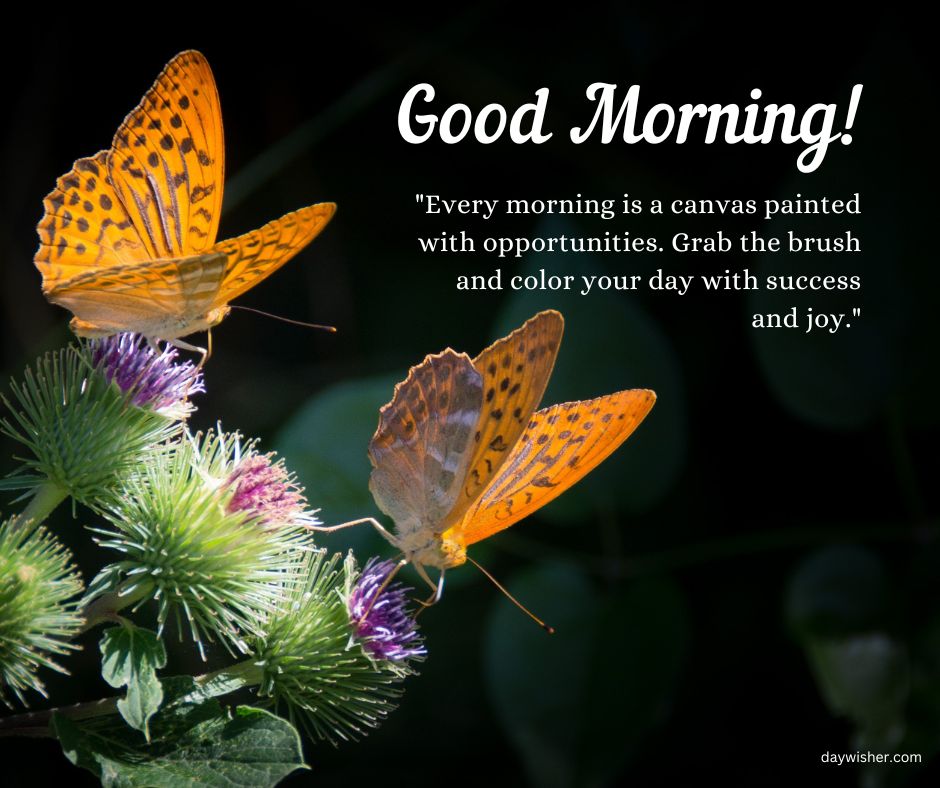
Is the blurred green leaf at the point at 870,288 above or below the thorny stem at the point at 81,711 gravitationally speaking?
above

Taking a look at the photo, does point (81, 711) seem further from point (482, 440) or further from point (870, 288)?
point (870, 288)

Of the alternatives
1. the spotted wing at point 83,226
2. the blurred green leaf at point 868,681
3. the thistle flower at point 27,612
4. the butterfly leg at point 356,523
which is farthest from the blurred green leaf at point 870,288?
the thistle flower at point 27,612

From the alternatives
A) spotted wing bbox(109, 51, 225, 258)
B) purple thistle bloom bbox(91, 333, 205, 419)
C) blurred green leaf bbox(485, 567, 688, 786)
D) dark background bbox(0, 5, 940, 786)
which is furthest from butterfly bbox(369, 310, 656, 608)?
blurred green leaf bbox(485, 567, 688, 786)

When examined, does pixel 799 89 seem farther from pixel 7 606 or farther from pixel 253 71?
pixel 7 606

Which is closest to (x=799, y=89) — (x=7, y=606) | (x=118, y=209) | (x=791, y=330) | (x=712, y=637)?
(x=791, y=330)

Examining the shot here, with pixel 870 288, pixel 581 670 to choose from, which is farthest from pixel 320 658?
pixel 870 288

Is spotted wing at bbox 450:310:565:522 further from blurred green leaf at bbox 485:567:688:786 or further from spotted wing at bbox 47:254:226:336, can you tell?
blurred green leaf at bbox 485:567:688:786

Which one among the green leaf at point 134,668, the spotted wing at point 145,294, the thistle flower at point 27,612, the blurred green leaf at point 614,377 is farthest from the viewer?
the blurred green leaf at point 614,377

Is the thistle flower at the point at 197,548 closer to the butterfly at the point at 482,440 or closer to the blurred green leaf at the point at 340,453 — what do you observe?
the butterfly at the point at 482,440
